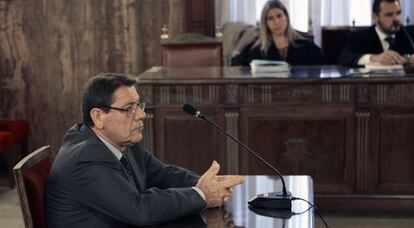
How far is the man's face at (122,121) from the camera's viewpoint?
7.79 ft

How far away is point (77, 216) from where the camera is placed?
2.27 meters

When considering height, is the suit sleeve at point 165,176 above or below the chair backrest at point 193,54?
below

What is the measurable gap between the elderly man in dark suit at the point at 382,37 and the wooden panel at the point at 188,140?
1.09 m

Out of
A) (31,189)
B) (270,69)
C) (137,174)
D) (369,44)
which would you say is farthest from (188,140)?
(31,189)

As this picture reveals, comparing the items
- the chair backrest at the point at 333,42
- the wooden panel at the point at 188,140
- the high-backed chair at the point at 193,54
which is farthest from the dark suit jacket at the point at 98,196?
the chair backrest at the point at 333,42

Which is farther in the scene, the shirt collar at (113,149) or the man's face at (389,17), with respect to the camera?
the man's face at (389,17)

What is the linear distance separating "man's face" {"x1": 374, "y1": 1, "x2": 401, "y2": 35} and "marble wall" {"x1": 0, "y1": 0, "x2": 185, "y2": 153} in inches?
61.2

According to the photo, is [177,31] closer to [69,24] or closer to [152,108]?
[69,24]

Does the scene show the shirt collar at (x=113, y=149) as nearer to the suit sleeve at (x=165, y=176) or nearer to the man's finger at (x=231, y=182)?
the suit sleeve at (x=165, y=176)

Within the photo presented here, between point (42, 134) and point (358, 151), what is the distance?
277 cm

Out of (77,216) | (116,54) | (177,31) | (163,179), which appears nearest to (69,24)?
(116,54)

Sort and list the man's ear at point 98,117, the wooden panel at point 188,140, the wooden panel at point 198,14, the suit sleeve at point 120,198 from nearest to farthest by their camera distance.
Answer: the suit sleeve at point 120,198, the man's ear at point 98,117, the wooden panel at point 188,140, the wooden panel at point 198,14

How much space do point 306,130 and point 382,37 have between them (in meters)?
1.09

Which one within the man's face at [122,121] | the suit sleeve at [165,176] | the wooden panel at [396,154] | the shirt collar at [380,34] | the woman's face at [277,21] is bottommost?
the wooden panel at [396,154]
